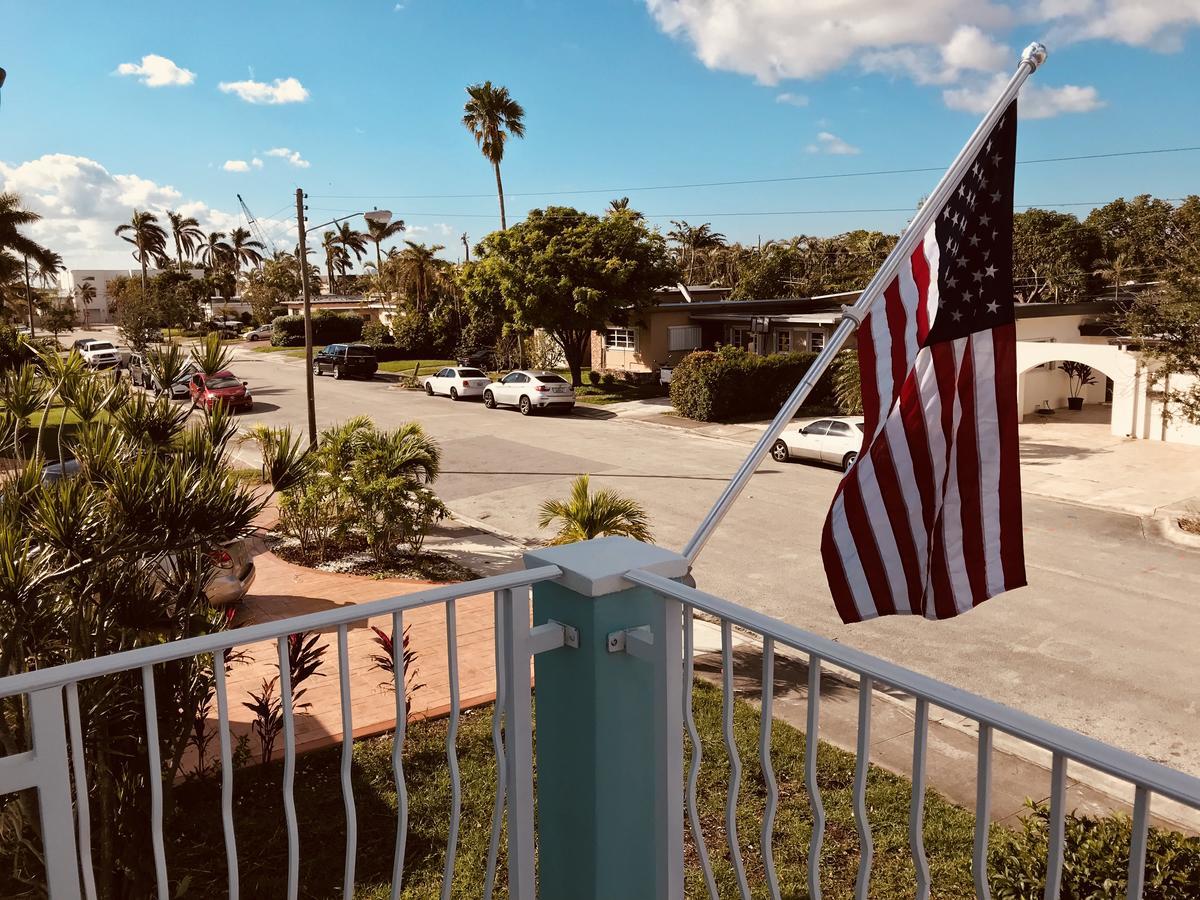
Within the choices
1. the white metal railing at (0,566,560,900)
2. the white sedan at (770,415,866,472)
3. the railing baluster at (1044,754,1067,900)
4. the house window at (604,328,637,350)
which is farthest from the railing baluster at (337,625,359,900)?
the house window at (604,328,637,350)

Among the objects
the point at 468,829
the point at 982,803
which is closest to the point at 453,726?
the point at 982,803

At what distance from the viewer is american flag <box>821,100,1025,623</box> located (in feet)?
13.0

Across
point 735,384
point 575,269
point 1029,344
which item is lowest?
point 735,384

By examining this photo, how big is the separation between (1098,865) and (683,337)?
106 ft

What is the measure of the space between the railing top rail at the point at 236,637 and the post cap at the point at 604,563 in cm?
6

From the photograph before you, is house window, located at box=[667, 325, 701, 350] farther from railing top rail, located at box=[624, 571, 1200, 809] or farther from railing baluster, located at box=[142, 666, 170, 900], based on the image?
railing baluster, located at box=[142, 666, 170, 900]

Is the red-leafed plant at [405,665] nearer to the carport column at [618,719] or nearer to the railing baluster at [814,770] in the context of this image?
the carport column at [618,719]

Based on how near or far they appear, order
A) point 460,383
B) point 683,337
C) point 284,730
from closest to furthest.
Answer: point 284,730 < point 460,383 < point 683,337

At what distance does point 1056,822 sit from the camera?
188cm

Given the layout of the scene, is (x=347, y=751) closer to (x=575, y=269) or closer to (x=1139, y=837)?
(x=1139, y=837)

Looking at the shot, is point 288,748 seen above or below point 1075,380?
above

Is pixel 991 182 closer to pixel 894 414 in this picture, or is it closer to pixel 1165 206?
pixel 894 414

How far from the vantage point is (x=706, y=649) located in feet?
Result: 32.9

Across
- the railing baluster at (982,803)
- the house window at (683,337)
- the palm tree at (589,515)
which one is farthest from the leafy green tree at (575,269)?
the railing baluster at (982,803)
